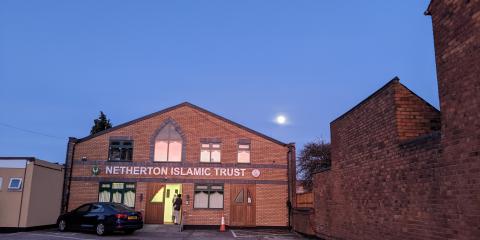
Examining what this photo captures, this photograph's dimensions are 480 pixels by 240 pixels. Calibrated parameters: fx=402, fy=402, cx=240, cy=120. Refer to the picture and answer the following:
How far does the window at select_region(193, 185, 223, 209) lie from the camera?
2378cm

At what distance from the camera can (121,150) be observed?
24391mm

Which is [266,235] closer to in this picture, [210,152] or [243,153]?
Result: [243,153]

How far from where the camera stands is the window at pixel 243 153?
2456 centimetres

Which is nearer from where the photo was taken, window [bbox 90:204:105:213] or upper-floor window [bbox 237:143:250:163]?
window [bbox 90:204:105:213]

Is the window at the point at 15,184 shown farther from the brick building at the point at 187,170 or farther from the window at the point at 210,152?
the window at the point at 210,152

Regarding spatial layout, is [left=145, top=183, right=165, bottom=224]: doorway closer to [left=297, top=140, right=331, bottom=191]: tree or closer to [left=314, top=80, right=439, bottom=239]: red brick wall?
[left=314, top=80, right=439, bottom=239]: red brick wall

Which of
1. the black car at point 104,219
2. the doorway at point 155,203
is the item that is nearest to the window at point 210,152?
the doorway at point 155,203

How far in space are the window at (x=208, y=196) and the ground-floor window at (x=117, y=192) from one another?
12.5 feet

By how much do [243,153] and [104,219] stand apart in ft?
32.0

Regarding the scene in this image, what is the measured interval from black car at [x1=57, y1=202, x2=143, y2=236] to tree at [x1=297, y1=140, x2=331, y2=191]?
28.5 m

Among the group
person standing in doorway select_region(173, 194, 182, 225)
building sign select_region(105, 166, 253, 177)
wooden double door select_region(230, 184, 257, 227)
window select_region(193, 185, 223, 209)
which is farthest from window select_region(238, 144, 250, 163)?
person standing in doorway select_region(173, 194, 182, 225)

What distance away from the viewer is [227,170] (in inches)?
954

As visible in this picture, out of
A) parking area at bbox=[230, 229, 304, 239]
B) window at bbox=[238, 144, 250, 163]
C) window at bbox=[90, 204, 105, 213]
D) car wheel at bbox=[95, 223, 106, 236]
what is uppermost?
window at bbox=[238, 144, 250, 163]

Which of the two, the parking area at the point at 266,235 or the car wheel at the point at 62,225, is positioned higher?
the car wheel at the point at 62,225
